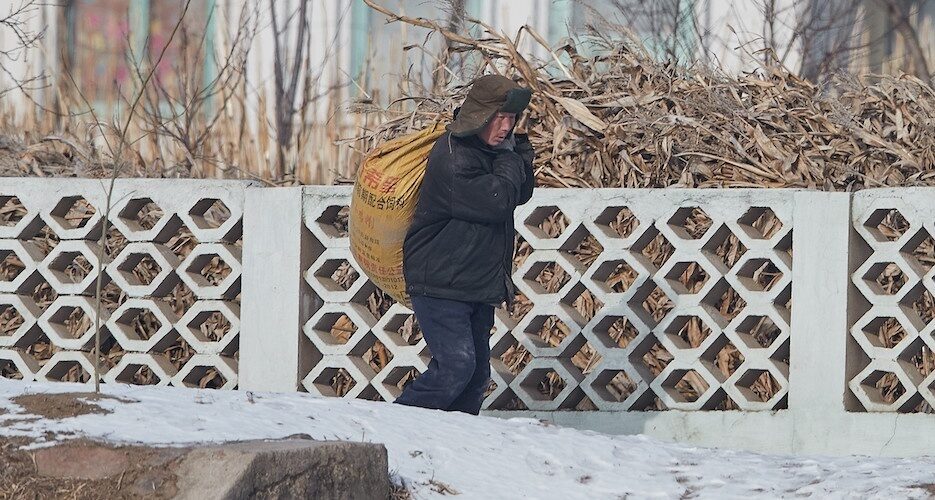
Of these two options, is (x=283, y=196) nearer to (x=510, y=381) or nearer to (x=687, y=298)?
(x=510, y=381)

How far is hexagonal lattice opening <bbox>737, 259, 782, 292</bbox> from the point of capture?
7074mm

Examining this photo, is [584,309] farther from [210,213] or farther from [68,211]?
[68,211]

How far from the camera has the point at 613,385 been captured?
25.1 feet

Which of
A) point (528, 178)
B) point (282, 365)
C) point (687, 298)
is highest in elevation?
point (528, 178)

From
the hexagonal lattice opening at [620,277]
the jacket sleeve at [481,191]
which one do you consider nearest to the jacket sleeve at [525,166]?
the jacket sleeve at [481,191]

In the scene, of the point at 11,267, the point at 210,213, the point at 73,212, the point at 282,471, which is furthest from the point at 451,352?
the point at 11,267

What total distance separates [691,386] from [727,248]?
0.66 metres

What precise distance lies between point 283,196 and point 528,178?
1.76 meters

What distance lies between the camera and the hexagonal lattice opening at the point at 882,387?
270 inches

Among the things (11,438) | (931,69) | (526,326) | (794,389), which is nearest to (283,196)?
(526,326)

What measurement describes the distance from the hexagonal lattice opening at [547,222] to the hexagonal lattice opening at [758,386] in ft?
3.57

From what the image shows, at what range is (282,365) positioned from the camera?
747 cm

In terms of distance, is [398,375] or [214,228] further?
[214,228]

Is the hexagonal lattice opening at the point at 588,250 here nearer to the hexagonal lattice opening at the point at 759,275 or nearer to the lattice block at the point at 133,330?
the hexagonal lattice opening at the point at 759,275
